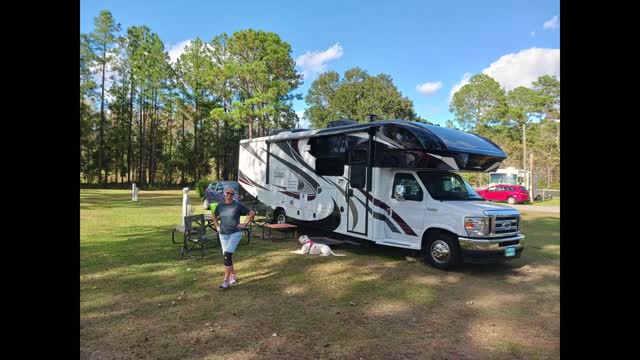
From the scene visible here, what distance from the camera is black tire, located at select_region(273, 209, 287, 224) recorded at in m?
11.8

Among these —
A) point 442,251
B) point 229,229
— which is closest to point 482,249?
point 442,251

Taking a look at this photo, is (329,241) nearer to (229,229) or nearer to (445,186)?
(445,186)

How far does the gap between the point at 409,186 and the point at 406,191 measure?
133 millimetres

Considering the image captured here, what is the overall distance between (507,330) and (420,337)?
1.26 m

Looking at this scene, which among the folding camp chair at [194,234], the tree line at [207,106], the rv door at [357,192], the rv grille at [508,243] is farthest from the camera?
the tree line at [207,106]

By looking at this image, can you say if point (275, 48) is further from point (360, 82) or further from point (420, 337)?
point (420, 337)

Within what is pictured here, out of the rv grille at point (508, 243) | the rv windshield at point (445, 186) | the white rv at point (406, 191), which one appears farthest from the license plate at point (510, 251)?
the rv windshield at point (445, 186)

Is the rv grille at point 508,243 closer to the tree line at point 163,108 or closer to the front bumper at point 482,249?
the front bumper at point 482,249

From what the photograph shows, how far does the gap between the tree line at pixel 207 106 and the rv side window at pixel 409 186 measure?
22.8 meters

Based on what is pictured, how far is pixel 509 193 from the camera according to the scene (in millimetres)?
26125

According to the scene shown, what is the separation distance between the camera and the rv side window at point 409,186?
313 inches
